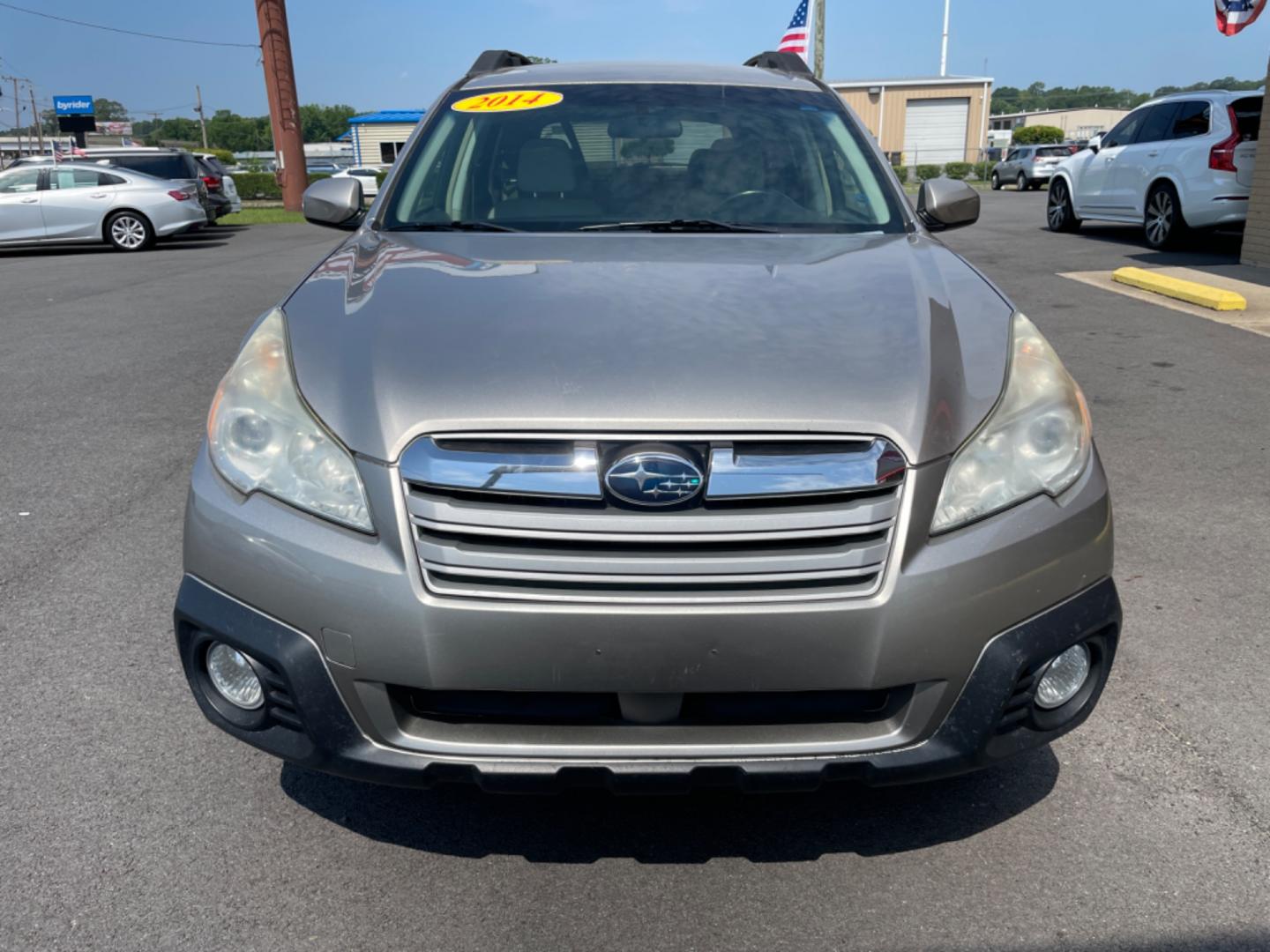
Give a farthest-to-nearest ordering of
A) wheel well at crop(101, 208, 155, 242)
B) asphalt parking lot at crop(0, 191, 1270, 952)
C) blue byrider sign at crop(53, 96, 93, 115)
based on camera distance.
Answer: blue byrider sign at crop(53, 96, 93, 115)
wheel well at crop(101, 208, 155, 242)
asphalt parking lot at crop(0, 191, 1270, 952)

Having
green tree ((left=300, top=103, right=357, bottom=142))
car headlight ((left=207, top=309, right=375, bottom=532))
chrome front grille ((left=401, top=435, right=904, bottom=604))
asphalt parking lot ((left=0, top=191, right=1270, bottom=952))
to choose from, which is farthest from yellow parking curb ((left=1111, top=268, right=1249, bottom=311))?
green tree ((left=300, top=103, right=357, bottom=142))

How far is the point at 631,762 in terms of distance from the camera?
2041 mm

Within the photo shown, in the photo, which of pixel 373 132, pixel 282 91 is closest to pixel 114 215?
pixel 282 91

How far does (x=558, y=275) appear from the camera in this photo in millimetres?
2641

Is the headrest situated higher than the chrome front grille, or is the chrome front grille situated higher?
the headrest

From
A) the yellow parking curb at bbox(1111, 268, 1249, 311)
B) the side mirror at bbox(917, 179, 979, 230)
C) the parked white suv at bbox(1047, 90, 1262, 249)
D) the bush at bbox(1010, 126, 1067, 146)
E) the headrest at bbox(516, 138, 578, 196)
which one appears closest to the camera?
the headrest at bbox(516, 138, 578, 196)

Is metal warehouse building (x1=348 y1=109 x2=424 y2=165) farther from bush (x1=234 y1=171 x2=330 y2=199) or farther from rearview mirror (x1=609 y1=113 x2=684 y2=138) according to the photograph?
rearview mirror (x1=609 y1=113 x2=684 y2=138)

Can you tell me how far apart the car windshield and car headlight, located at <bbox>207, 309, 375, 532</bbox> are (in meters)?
1.16

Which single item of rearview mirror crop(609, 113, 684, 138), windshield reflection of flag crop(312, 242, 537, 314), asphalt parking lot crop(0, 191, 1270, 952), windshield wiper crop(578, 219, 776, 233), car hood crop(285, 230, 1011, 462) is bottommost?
asphalt parking lot crop(0, 191, 1270, 952)

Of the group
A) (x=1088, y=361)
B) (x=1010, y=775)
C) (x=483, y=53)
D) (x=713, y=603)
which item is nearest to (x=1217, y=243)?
(x=1088, y=361)

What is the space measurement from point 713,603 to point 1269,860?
4.56 ft

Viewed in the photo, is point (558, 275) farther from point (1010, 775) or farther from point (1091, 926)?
point (1091, 926)

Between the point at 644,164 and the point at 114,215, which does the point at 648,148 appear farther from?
the point at 114,215

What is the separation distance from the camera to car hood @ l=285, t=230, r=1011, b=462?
204 cm
